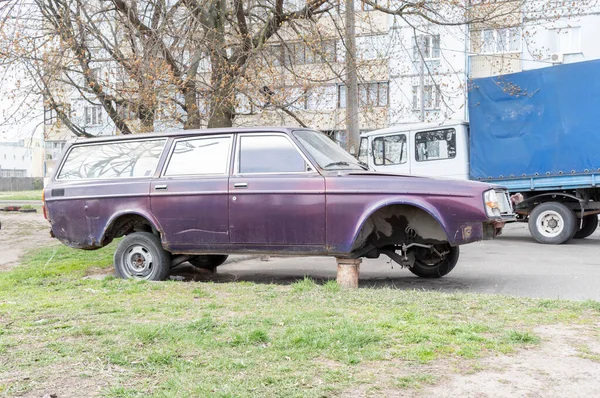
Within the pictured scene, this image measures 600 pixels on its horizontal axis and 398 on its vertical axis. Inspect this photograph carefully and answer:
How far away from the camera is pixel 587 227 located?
14453 millimetres

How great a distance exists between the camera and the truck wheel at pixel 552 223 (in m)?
13.2

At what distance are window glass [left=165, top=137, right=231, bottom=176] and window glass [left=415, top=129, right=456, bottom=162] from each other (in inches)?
335

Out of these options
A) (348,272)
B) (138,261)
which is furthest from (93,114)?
(348,272)

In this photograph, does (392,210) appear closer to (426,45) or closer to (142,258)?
(142,258)

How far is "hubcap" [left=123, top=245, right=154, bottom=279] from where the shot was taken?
8250mm

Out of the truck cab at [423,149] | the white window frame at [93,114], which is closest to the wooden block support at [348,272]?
the truck cab at [423,149]

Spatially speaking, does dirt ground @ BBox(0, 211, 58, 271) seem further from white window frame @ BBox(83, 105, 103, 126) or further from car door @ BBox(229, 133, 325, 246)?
car door @ BBox(229, 133, 325, 246)

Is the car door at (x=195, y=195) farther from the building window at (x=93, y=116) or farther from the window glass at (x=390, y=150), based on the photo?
the building window at (x=93, y=116)

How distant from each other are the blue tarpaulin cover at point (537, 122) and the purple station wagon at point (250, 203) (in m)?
6.25

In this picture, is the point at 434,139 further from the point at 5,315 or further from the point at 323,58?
the point at 5,315

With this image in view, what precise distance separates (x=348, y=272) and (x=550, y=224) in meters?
7.70

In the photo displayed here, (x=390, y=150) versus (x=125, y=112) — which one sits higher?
(x=125, y=112)

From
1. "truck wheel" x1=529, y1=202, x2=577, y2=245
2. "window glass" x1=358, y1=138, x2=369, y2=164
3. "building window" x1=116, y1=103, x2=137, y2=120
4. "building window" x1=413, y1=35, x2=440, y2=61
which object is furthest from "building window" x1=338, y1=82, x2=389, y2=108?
"building window" x1=116, y1=103, x2=137, y2=120

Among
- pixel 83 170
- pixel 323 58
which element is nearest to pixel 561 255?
pixel 323 58
